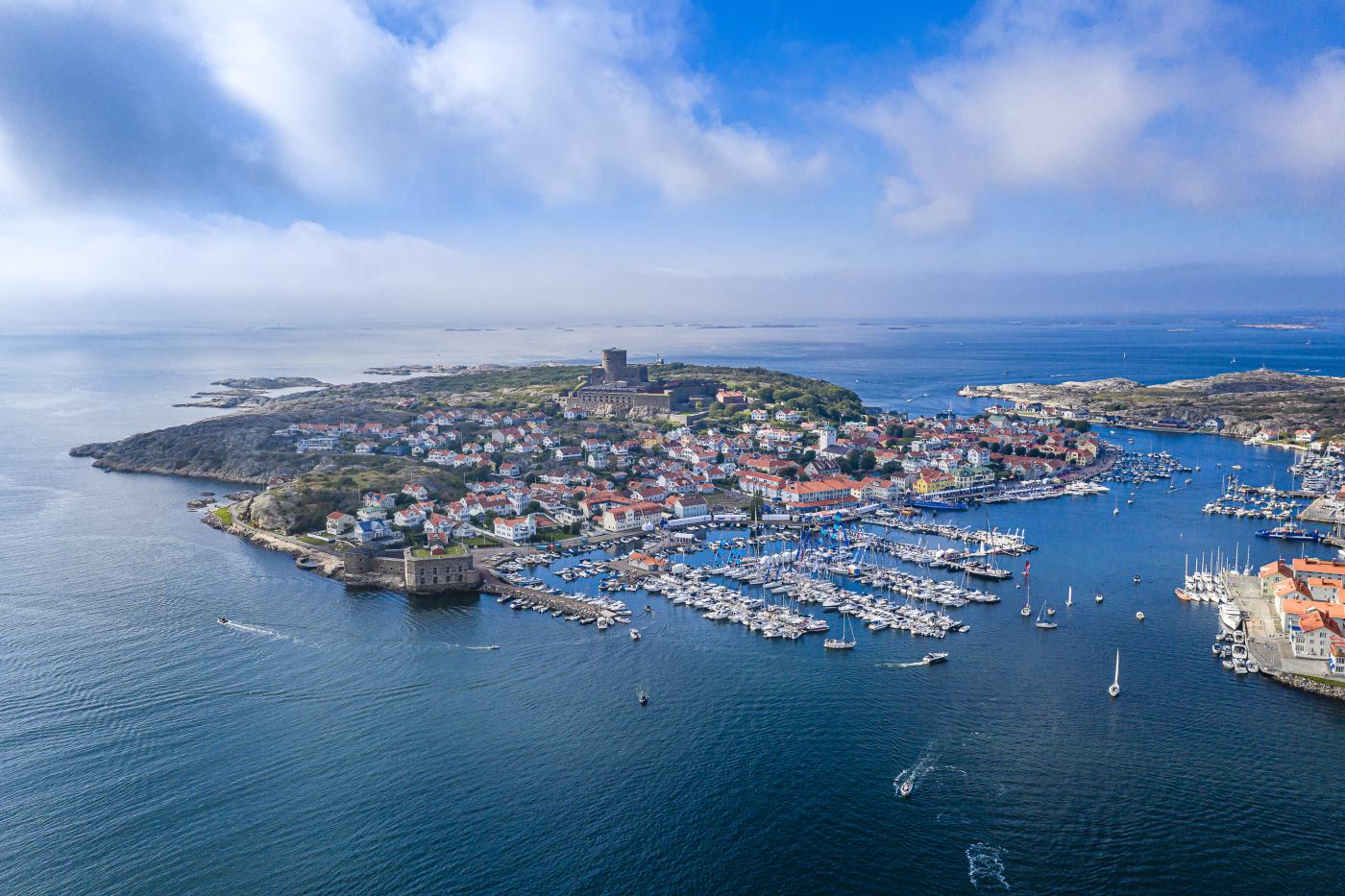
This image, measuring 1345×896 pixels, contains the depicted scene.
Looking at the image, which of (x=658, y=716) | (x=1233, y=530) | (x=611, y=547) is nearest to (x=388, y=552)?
(x=611, y=547)

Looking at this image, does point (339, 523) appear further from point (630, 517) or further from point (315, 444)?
point (315, 444)

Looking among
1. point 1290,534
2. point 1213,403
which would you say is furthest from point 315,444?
point 1213,403

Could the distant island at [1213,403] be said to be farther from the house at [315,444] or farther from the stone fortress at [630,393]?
the house at [315,444]

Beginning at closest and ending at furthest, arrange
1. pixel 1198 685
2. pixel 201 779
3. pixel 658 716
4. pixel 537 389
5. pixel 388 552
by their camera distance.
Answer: pixel 201 779 < pixel 658 716 < pixel 1198 685 < pixel 388 552 < pixel 537 389

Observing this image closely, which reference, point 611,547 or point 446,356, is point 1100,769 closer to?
point 611,547

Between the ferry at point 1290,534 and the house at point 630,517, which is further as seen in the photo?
the house at point 630,517

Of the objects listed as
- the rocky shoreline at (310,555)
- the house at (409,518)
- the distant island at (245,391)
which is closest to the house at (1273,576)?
the rocky shoreline at (310,555)
